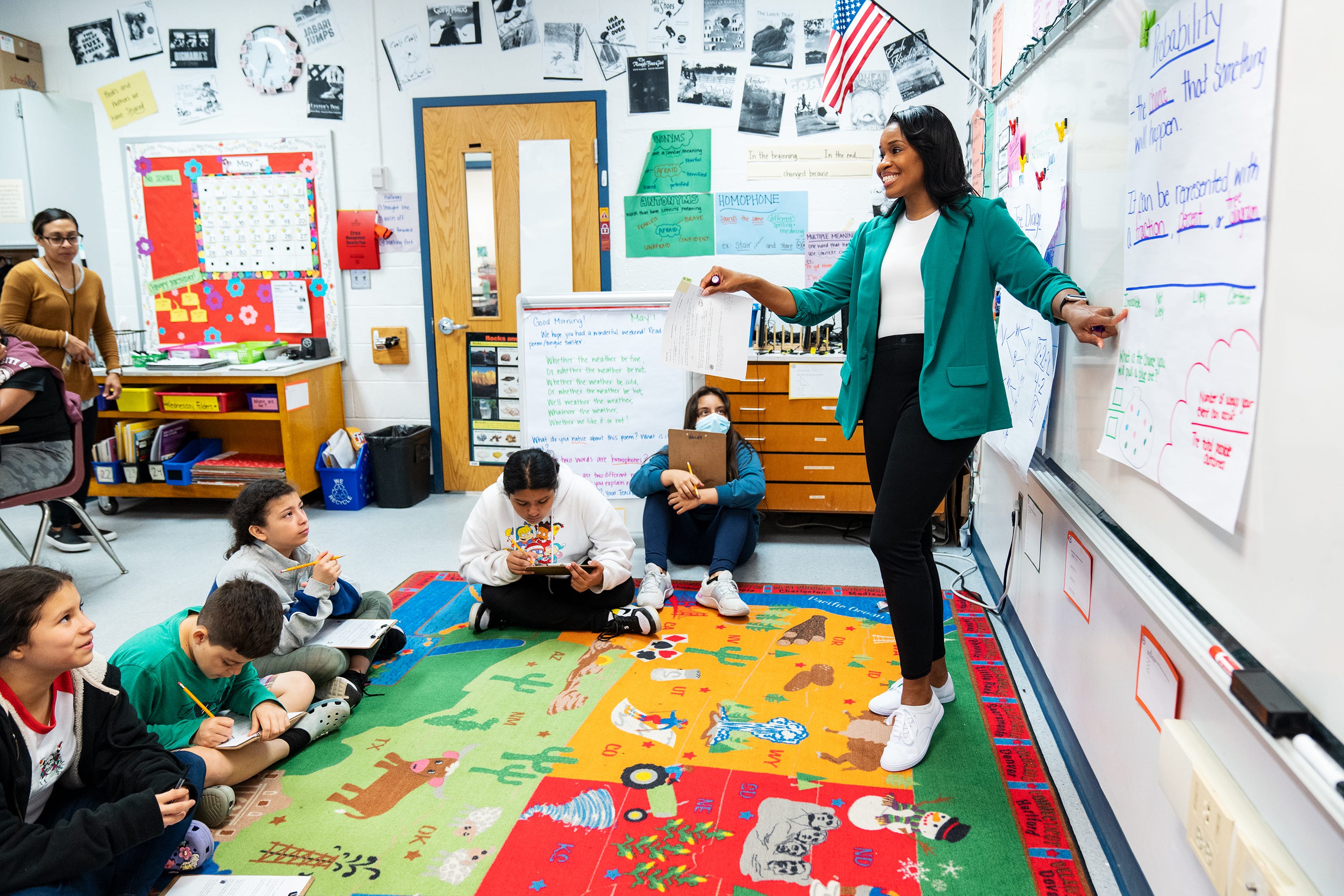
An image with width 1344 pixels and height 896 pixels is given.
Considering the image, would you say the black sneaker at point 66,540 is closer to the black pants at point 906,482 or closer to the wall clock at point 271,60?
the wall clock at point 271,60

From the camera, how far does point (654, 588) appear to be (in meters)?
3.00

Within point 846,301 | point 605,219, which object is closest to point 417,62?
point 605,219

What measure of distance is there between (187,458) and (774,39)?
11.5ft

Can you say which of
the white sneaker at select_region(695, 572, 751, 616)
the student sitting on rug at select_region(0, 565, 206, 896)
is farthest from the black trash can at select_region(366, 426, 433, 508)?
the student sitting on rug at select_region(0, 565, 206, 896)

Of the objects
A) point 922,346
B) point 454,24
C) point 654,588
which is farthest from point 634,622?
point 454,24

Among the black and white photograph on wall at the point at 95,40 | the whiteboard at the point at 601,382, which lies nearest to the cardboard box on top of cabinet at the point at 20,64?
the black and white photograph on wall at the point at 95,40

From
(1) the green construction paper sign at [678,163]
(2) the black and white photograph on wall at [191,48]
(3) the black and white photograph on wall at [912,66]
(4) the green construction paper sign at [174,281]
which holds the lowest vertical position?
(4) the green construction paper sign at [174,281]

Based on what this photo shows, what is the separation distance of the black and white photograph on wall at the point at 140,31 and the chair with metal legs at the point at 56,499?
241 cm

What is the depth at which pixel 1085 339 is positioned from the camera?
5.13 feet

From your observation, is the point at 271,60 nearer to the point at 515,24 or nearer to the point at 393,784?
the point at 515,24

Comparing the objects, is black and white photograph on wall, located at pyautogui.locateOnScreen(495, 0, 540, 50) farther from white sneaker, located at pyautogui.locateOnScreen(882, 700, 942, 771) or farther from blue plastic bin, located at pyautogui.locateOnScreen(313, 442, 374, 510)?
white sneaker, located at pyautogui.locateOnScreen(882, 700, 942, 771)

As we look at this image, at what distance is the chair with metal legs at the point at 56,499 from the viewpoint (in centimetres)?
304

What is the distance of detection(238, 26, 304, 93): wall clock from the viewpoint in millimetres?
4430

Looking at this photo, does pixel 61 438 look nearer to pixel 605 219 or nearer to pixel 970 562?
pixel 605 219
